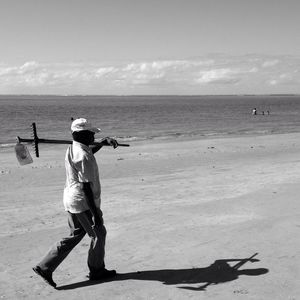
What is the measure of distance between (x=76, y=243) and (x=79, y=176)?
981 mm

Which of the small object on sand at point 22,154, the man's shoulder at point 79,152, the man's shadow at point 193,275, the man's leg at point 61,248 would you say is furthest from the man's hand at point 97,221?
the small object on sand at point 22,154

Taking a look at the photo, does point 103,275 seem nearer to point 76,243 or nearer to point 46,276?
point 76,243

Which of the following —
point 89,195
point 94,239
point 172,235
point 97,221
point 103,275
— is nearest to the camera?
point 89,195

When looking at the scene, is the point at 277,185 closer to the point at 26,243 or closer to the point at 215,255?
the point at 215,255

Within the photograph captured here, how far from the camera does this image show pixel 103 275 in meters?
6.39

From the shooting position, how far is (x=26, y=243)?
8078 millimetres

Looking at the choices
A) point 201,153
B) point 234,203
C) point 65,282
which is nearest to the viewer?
point 65,282

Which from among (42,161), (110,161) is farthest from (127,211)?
(42,161)

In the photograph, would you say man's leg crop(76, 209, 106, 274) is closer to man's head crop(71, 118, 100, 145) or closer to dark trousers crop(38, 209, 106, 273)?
dark trousers crop(38, 209, 106, 273)

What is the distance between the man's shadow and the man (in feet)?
1.05

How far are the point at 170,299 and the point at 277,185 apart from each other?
7356mm

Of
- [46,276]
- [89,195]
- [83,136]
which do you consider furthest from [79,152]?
[46,276]

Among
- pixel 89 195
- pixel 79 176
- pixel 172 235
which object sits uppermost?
pixel 79 176

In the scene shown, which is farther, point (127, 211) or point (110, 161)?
Result: point (110, 161)
